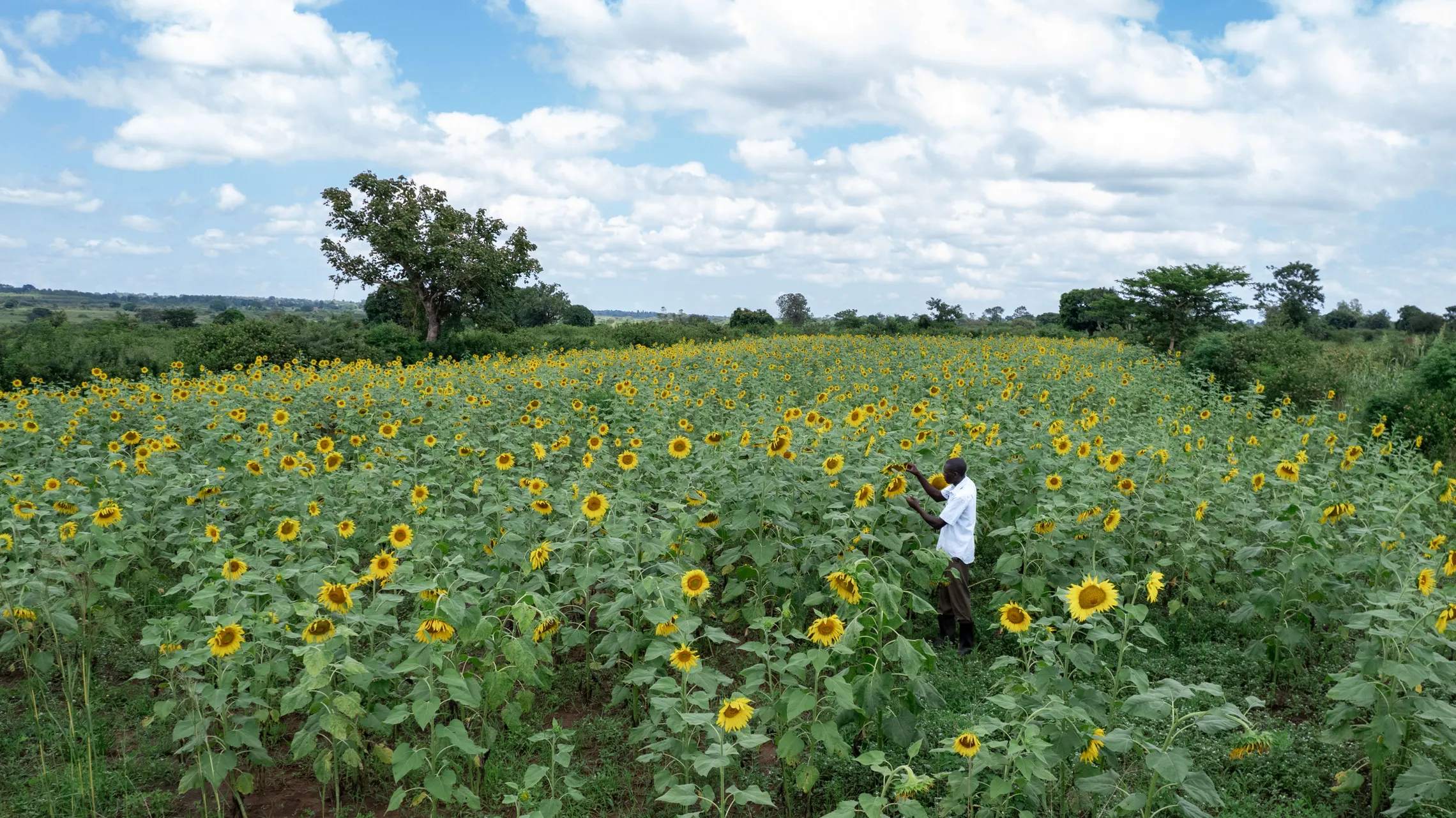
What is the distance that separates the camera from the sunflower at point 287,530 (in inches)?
180

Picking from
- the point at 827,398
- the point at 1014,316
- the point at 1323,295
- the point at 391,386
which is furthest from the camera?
the point at 1014,316

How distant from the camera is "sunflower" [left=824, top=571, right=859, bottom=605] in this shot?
3.40 m

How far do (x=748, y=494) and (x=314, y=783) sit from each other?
2678 millimetres

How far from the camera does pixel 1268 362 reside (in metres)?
15.6

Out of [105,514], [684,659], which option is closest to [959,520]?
[684,659]

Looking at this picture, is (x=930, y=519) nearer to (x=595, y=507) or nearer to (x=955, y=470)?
(x=955, y=470)

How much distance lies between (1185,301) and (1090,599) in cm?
3080

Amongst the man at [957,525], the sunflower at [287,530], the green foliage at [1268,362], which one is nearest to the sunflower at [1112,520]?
the man at [957,525]

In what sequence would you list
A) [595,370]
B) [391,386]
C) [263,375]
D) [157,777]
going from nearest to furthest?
[157,777] → [391,386] → [263,375] → [595,370]

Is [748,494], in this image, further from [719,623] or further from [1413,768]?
[1413,768]

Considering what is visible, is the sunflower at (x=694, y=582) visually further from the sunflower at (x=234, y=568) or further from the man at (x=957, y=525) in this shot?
the sunflower at (x=234, y=568)

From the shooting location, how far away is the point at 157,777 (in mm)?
4152

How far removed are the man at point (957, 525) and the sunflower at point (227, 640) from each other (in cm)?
331

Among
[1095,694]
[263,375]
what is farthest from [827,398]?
[263,375]
